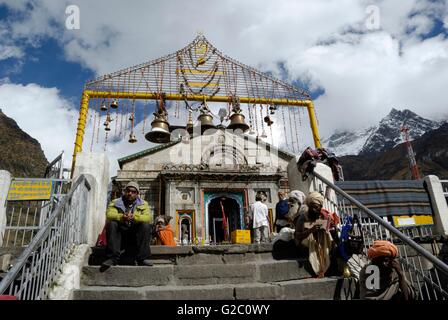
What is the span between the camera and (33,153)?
134 ft

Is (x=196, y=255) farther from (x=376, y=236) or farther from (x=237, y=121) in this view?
(x=237, y=121)

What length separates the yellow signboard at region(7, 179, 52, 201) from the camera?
21.4 ft

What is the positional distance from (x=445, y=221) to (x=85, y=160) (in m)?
8.39

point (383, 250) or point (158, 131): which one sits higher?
point (158, 131)

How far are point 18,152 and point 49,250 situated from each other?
4312 cm

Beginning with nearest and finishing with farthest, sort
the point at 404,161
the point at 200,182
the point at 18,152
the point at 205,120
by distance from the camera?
the point at 205,120, the point at 200,182, the point at 18,152, the point at 404,161

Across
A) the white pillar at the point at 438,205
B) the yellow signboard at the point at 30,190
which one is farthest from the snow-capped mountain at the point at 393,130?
the yellow signboard at the point at 30,190

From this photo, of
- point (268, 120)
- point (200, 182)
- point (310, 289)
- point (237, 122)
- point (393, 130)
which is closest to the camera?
point (310, 289)

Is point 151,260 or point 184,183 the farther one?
point 184,183

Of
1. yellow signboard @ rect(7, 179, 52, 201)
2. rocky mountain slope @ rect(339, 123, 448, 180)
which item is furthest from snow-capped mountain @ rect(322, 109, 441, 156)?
yellow signboard @ rect(7, 179, 52, 201)

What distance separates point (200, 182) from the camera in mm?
17391

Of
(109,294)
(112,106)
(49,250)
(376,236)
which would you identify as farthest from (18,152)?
(376,236)
